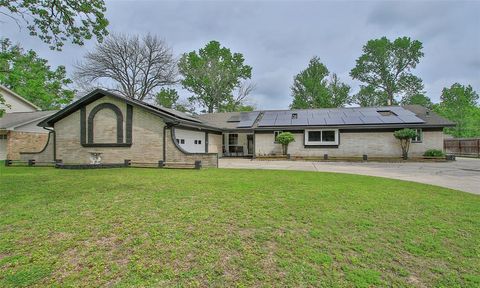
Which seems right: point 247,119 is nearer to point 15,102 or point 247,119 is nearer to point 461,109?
point 15,102

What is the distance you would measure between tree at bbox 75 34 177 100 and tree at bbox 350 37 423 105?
30.1 m

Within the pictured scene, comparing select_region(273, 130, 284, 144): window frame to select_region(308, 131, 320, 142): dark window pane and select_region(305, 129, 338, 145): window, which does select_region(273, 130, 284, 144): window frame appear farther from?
select_region(308, 131, 320, 142): dark window pane

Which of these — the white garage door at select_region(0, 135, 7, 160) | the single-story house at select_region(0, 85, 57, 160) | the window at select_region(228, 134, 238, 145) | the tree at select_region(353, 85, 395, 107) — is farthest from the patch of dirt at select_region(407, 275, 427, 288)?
the tree at select_region(353, 85, 395, 107)

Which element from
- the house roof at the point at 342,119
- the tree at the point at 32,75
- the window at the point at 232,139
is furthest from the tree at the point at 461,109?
the tree at the point at 32,75

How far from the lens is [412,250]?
128 inches

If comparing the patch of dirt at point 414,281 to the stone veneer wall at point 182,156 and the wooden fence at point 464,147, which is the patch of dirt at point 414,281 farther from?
the wooden fence at point 464,147

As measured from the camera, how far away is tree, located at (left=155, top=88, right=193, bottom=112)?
34.9 meters

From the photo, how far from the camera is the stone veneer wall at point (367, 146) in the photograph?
57.2ft

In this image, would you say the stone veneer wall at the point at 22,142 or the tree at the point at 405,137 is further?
the stone veneer wall at the point at 22,142

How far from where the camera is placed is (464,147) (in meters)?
23.1

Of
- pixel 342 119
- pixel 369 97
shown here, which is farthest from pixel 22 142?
pixel 369 97

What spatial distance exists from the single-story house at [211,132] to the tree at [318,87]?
15.3 meters

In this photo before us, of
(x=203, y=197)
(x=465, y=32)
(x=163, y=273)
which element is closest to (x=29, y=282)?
(x=163, y=273)

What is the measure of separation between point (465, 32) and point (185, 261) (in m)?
22.6
